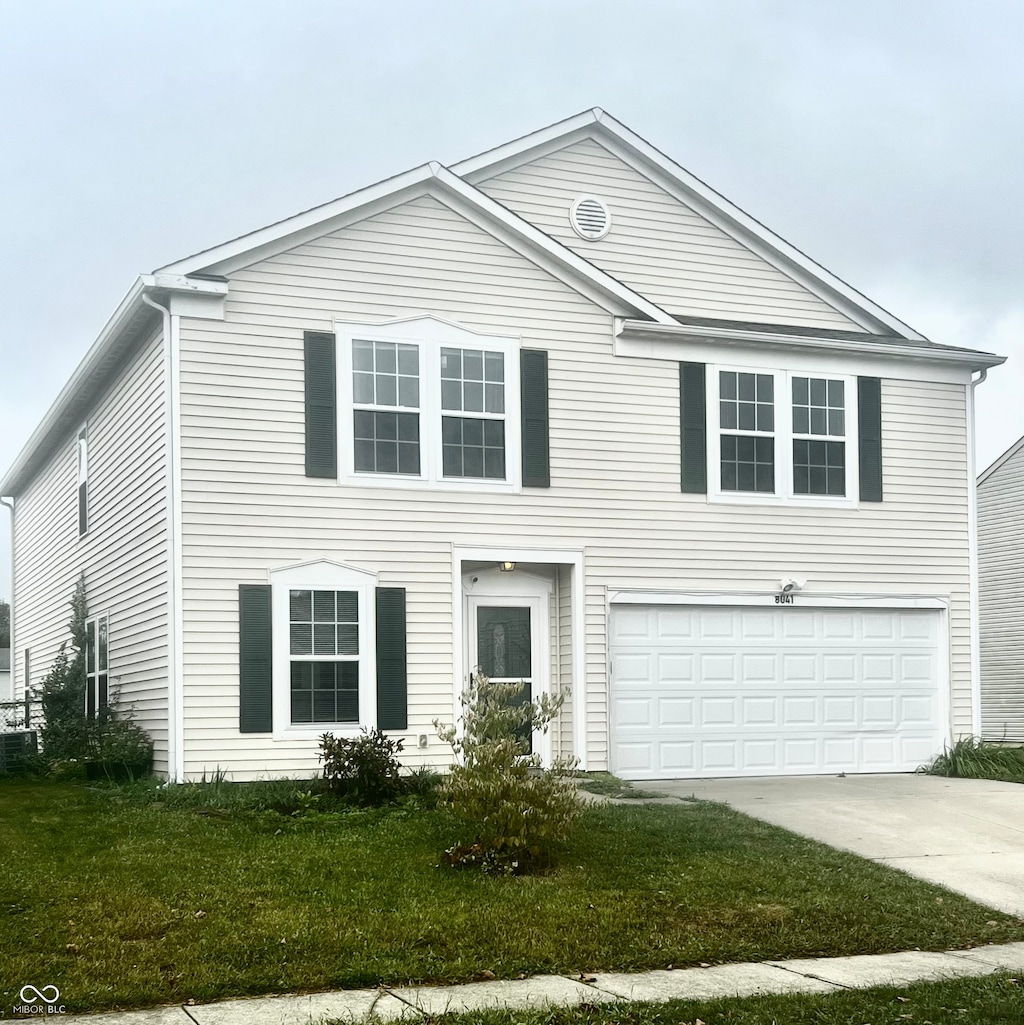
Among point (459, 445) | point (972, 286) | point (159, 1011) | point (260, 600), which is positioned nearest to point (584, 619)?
point (459, 445)

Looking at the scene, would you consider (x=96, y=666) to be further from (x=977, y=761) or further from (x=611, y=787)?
(x=977, y=761)

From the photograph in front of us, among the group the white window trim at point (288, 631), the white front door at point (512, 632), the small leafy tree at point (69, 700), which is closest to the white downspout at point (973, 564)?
the white front door at point (512, 632)

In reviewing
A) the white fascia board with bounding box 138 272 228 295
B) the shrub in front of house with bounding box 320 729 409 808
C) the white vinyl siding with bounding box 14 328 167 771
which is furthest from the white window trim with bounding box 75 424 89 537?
the shrub in front of house with bounding box 320 729 409 808

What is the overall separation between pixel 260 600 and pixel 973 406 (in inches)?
385

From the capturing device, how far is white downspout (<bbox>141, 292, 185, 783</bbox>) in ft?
44.1

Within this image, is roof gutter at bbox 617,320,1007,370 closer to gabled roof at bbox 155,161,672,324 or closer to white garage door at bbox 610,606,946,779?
gabled roof at bbox 155,161,672,324

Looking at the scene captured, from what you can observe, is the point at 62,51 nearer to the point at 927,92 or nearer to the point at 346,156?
the point at 346,156

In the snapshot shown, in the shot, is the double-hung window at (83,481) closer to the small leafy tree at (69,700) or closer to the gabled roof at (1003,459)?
the small leafy tree at (69,700)

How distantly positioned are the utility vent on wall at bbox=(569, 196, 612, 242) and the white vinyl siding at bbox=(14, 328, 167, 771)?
5.90 metres

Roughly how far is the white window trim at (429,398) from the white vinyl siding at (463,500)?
0.45 feet

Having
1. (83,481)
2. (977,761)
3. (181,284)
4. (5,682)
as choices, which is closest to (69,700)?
(83,481)

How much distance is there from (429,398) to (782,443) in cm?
463

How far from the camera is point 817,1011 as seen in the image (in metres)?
6.58

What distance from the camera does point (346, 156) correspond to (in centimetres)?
3875
